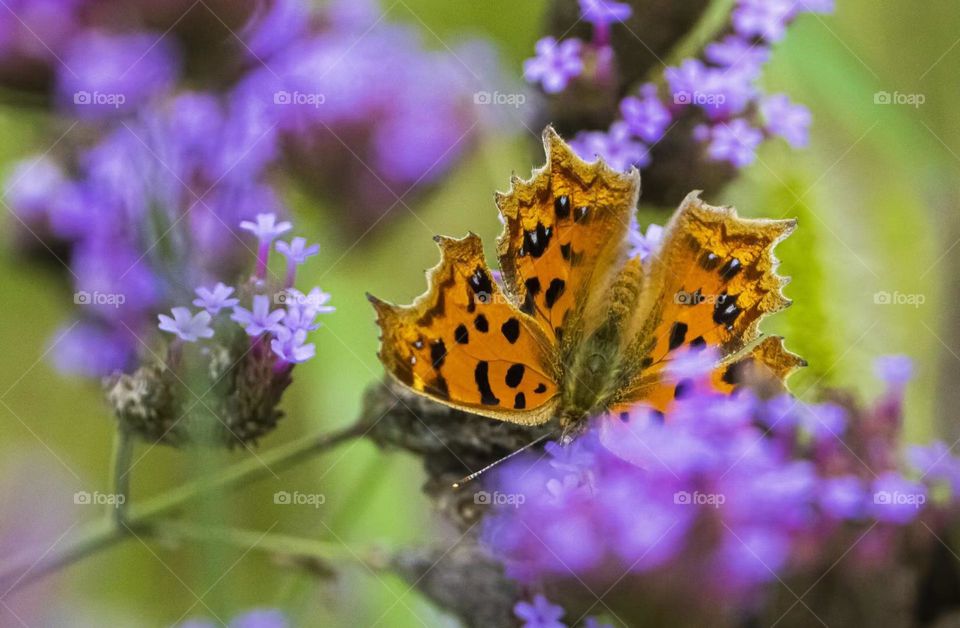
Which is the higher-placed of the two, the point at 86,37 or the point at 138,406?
the point at 86,37

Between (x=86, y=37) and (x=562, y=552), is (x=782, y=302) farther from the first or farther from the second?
(x=86, y=37)

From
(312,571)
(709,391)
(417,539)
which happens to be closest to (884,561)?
(709,391)

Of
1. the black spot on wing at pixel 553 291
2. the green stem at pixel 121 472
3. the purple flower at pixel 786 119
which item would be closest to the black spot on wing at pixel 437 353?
the black spot on wing at pixel 553 291

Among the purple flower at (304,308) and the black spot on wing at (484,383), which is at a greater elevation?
the purple flower at (304,308)

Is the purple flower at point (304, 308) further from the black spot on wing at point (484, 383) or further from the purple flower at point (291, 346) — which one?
the black spot on wing at point (484, 383)

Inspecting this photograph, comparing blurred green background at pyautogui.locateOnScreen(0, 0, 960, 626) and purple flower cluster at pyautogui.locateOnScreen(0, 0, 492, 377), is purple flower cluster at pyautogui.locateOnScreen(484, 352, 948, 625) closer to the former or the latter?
blurred green background at pyautogui.locateOnScreen(0, 0, 960, 626)

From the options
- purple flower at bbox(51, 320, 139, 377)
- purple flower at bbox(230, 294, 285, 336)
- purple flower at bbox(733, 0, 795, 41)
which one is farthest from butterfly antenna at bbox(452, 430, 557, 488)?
purple flower at bbox(733, 0, 795, 41)
